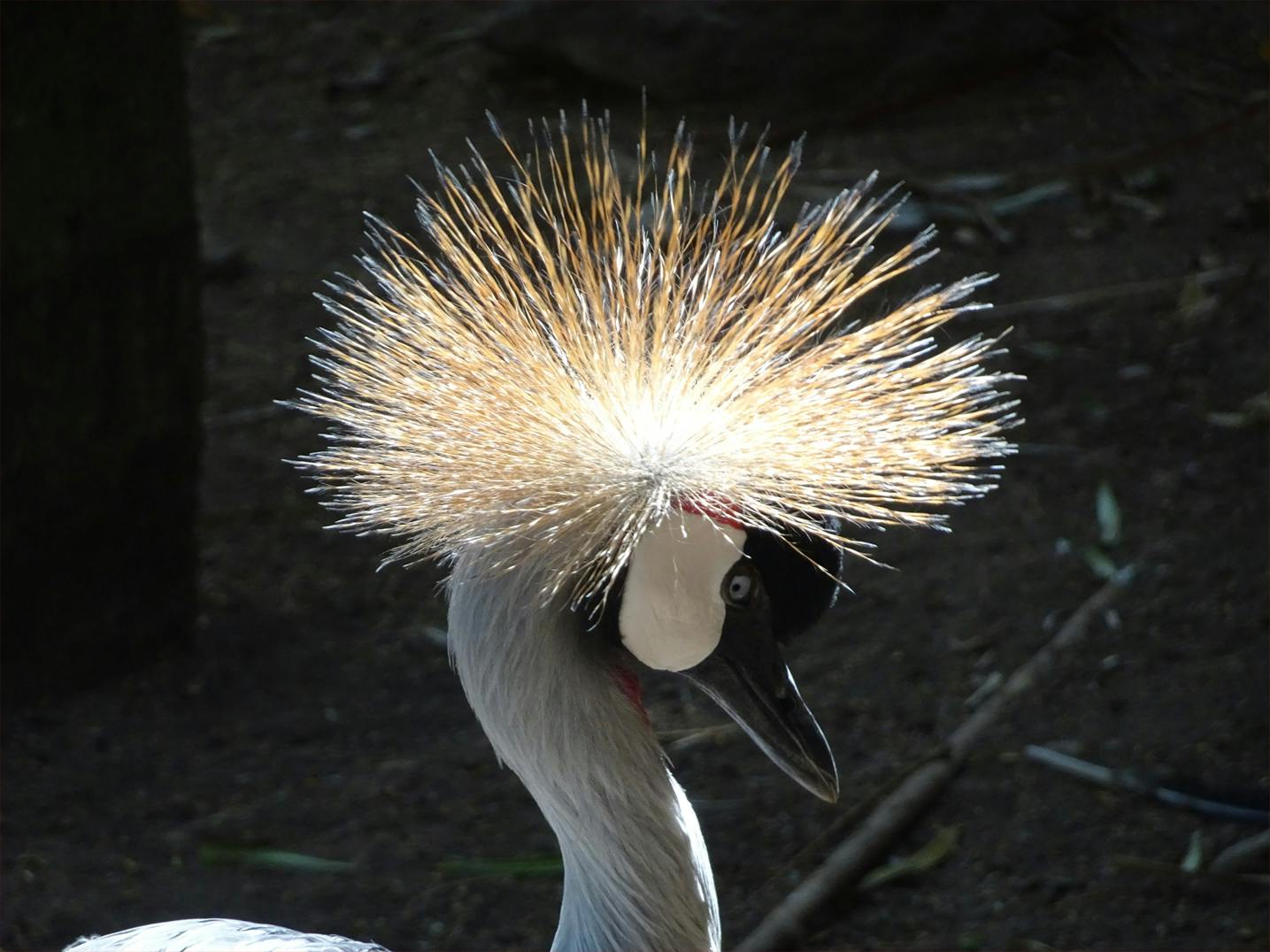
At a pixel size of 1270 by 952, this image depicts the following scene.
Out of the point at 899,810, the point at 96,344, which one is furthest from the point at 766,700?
the point at 96,344

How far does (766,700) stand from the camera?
4.32ft

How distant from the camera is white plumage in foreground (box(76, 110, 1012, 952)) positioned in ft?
3.92

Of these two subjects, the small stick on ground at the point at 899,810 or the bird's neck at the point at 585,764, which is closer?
the bird's neck at the point at 585,764

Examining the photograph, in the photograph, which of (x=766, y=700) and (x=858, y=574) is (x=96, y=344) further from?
(x=766, y=700)

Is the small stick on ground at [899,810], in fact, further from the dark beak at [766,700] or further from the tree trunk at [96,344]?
the tree trunk at [96,344]

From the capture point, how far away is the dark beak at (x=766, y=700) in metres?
1.30

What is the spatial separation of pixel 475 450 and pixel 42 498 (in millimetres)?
1391

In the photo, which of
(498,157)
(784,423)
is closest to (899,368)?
(784,423)

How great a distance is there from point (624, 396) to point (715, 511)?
112 mm

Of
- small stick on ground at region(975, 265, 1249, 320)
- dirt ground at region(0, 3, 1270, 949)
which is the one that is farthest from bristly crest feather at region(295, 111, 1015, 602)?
small stick on ground at region(975, 265, 1249, 320)

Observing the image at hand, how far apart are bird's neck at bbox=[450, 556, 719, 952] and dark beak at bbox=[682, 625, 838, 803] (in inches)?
2.8

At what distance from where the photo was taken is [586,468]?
3.86 ft

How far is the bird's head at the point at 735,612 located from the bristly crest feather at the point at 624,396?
1.0 inches

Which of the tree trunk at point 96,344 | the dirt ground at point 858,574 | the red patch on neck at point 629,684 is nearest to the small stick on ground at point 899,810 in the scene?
the dirt ground at point 858,574
